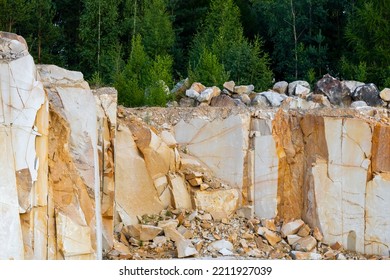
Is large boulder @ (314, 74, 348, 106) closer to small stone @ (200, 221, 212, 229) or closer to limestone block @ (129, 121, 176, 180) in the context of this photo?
limestone block @ (129, 121, 176, 180)

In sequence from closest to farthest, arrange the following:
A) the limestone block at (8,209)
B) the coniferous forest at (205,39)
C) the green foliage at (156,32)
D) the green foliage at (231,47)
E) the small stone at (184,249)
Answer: the limestone block at (8,209) < the small stone at (184,249) < the coniferous forest at (205,39) < the green foliage at (231,47) < the green foliage at (156,32)

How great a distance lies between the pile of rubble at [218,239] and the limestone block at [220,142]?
35.1 inches

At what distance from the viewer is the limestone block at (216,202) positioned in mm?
16375

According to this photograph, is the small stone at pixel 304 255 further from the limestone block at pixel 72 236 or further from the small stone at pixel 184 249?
the limestone block at pixel 72 236

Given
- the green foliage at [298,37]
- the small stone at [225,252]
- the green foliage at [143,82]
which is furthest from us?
the green foliage at [298,37]

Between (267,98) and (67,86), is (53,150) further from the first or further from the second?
(267,98)

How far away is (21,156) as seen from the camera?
11.4 metres

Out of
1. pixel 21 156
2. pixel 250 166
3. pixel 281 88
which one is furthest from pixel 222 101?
pixel 21 156

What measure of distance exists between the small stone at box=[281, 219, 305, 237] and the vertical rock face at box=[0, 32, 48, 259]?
19.1ft

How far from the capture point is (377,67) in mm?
21547

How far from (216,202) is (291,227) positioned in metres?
1.41

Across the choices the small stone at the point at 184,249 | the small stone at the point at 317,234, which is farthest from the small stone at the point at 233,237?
the small stone at the point at 317,234

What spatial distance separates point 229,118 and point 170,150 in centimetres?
127

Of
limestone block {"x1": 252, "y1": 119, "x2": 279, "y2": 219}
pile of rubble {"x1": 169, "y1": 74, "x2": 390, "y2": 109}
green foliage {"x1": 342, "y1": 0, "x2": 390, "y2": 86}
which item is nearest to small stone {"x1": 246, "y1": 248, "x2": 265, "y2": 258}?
limestone block {"x1": 252, "y1": 119, "x2": 279, "y2": 219}
